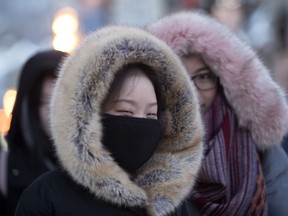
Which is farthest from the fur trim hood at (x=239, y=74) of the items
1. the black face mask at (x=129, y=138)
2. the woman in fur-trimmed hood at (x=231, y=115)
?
the black face mask at (x=129, y=138)

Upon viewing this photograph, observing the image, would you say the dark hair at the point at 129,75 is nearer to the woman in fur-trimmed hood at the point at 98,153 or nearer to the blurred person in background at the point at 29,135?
the woman in fur-trimmed hood at the point at 98,153

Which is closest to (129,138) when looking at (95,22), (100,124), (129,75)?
(100,124)

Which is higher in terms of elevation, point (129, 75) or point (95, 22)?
point (95, 22)

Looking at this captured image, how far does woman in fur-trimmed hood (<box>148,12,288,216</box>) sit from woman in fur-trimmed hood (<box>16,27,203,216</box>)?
433 mm

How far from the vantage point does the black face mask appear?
306 cm

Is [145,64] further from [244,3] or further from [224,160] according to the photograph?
[244,3]

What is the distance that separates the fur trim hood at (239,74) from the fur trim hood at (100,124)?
0.44 metres

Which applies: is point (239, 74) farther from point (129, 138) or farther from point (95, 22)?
point (95, 22)

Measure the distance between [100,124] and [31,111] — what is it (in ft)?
4.59

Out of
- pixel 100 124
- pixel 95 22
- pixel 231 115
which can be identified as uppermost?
pixel 95 22

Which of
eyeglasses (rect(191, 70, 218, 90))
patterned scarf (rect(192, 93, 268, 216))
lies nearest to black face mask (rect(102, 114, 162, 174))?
patterned scarf (rect(192, 93, 268, 216))

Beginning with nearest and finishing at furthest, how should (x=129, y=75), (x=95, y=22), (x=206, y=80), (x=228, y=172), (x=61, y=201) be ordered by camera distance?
(x=61, y=201), (x=129, y=75), (x=228, y=172), (x=206, y=80), (x=95, y=22)

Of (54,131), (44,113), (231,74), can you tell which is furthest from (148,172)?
(44,113)

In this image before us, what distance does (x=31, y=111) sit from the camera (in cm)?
437
